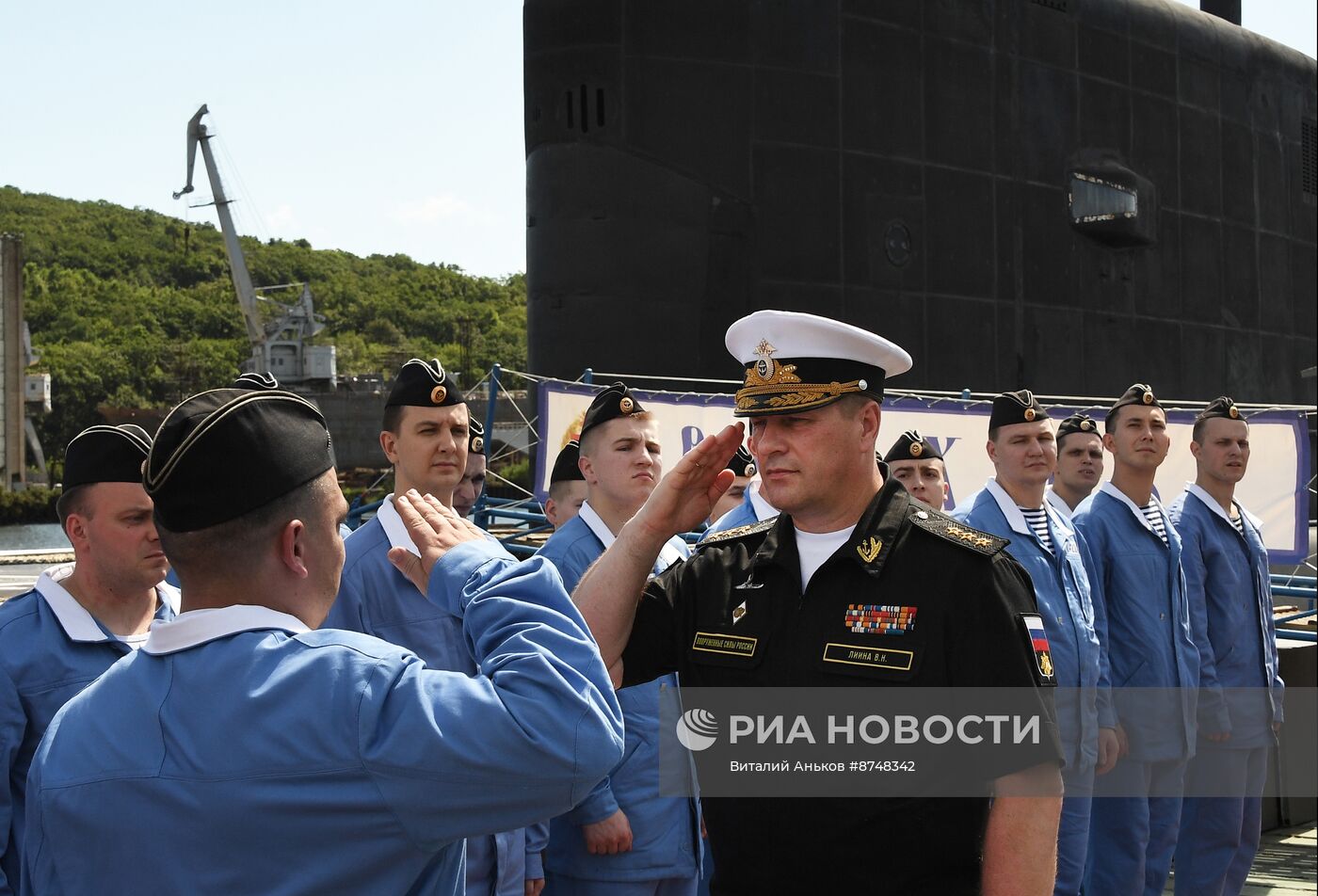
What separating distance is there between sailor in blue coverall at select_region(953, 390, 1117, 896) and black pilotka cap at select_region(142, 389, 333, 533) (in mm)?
3976

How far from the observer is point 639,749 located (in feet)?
13.7

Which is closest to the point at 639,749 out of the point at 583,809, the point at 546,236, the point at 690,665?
the point at 583,809

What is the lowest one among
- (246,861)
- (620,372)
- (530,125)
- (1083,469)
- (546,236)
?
(246,861)

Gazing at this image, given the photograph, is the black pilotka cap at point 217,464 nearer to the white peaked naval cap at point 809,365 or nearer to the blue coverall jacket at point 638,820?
the white peaked naval cap at point 809,365

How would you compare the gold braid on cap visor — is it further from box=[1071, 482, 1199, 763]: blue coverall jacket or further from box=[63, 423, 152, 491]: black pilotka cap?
box=[1071, 482, 1199, 763]: blue coverall jacket

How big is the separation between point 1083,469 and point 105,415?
5220cm

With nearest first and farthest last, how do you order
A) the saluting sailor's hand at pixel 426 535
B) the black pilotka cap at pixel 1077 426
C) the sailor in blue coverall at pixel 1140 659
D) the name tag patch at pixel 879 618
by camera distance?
1. the saluting sailor's hand at pixel 426 535
2. the name tag patch at pixel 879 618
3. the sailor in blue coverall at pixel 1140 659
4. the black pilotka cap at pixel 1077 426

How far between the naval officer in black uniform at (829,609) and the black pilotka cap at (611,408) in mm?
1779

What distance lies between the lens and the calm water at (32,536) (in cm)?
3641

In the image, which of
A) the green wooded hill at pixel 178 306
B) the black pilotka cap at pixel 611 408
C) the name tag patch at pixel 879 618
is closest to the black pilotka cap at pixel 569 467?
the black pilotka cap at pixel 611 408

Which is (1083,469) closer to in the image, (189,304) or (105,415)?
(105,415)

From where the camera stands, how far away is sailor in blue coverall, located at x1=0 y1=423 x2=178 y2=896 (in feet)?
9.59

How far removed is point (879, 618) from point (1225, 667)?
4.39 meters
